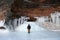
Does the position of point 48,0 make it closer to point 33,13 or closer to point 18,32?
point 33,13

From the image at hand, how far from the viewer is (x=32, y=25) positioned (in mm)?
3953

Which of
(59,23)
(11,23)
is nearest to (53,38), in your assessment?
(59,23)

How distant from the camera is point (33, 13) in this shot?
3969 mm

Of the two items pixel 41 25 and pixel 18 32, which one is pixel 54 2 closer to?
pixel 41 25

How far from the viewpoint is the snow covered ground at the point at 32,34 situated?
3.90 m

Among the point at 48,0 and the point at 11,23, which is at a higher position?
the point at 48,0

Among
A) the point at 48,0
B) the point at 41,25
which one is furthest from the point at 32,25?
the point at 48,0

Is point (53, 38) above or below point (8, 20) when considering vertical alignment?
below

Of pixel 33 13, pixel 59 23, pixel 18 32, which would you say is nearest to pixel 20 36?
pixel 18 32

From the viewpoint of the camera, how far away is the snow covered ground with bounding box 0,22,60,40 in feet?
12.8

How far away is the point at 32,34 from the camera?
13.0ft

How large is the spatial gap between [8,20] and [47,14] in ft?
3.23

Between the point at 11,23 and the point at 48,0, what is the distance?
3.61 feet

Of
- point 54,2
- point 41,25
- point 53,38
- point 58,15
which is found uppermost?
point 54,2
